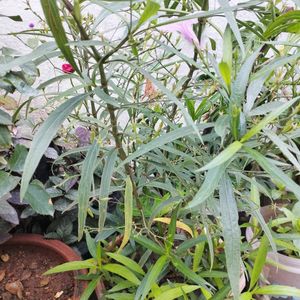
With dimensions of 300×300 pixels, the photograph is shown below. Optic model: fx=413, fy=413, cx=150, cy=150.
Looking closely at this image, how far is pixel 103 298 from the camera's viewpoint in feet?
2.98

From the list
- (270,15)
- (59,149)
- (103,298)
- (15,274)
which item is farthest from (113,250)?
(270,15)

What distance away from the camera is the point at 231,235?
554mm

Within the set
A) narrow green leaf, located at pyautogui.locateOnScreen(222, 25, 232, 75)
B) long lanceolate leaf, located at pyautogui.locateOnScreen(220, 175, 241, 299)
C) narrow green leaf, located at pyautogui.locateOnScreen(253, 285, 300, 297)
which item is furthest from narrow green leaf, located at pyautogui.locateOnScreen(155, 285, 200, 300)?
narrow green leaf, located at pyautogui.locateOnScreen(222, 25, 232, 75)

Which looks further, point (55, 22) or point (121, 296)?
point (121, 296)

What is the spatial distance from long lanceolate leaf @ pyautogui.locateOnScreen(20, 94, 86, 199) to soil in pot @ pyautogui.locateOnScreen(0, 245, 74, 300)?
0.59 meters

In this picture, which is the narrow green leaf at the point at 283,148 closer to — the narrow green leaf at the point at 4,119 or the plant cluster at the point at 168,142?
the plant cluster at the point at 168,142

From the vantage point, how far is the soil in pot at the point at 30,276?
3.29ft

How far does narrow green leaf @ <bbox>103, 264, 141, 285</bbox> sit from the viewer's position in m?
0.87

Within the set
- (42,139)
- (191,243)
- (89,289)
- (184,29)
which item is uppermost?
(184,29)

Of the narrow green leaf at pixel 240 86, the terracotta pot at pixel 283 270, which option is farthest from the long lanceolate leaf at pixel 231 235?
the terracotta pot at pixel 283 270

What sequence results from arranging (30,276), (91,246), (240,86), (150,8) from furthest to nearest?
(30,276) < (91,246) < (240,86) < (150,8)

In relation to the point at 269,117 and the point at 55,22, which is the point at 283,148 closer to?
the point at 269,117

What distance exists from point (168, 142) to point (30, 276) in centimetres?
63

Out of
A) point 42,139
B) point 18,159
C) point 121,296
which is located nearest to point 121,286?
point 121,296
